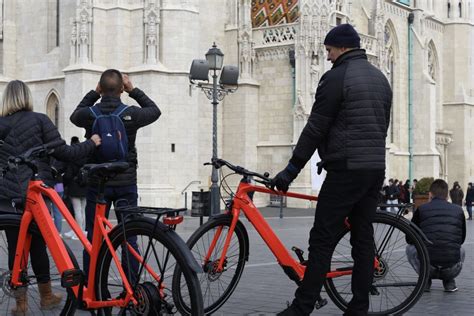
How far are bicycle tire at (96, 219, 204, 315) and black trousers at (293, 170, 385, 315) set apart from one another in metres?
0.95

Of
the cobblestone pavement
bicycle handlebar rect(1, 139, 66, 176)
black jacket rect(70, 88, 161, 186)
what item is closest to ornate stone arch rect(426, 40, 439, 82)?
the cobblestone pavement

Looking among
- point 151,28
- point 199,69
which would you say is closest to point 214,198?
point 199,69

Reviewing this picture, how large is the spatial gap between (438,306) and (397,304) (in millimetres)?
948

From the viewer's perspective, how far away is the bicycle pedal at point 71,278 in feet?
16.6

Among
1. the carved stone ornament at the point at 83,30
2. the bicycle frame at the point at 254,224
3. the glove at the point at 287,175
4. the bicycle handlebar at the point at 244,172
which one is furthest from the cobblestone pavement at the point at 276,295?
the carved stone ornament at the point at 83,30

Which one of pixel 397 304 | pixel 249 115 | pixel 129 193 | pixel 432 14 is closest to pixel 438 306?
pixel 397 304

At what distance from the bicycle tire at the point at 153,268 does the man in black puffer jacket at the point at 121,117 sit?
1102 millimetres

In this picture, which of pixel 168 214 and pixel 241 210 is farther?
pixel 241 210

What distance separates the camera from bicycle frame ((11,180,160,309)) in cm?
505

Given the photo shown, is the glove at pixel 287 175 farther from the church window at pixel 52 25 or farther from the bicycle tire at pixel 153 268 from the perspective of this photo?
the church window at pixel 52 25

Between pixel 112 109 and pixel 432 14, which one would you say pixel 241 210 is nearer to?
pixel 112 109

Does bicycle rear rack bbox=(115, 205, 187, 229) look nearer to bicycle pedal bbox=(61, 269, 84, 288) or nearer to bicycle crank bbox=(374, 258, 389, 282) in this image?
bicycle pedal bbox=(61, 269, 84, 288)

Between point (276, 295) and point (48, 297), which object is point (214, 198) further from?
point (48, 297)

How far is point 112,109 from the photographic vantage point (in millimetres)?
6410
